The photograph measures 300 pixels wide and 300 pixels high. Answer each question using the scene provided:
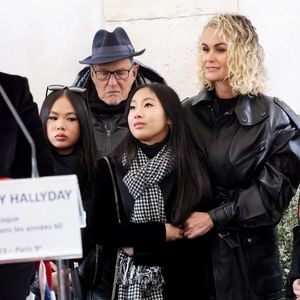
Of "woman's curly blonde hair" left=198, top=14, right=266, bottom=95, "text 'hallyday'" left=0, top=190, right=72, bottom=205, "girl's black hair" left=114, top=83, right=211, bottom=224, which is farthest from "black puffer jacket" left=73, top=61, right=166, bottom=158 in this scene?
"text 'hallyday'" left=0, top=190, right=72, bottom=205

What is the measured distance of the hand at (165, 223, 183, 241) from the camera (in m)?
3.12

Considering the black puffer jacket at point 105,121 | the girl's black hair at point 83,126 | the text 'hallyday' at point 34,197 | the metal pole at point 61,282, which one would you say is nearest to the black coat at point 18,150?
the metal pole at point 61,282

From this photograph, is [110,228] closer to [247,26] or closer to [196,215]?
[196,215]

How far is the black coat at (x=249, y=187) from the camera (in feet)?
10.8

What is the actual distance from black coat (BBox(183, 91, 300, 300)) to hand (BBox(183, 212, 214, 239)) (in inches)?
1.5

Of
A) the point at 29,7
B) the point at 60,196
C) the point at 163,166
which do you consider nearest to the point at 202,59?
the point at 163,166

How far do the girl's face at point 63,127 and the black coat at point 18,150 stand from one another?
36.9 inches

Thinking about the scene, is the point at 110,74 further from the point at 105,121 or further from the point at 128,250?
the point at 128,250

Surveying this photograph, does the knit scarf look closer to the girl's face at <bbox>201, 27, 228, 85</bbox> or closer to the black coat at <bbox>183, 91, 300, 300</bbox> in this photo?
the black coat at <bbox>183, 91, 300, 300</bbox>

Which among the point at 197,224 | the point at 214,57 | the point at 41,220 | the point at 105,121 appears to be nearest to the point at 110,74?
the point at 105,121

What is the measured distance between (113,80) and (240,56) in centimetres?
76

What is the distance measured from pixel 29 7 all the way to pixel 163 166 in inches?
94.1

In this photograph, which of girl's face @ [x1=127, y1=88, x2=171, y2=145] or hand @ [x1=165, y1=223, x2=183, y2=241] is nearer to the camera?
hand @ [x1=165, y1=223, x2=183, y2=241]

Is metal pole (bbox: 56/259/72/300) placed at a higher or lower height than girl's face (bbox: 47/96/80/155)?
lower
